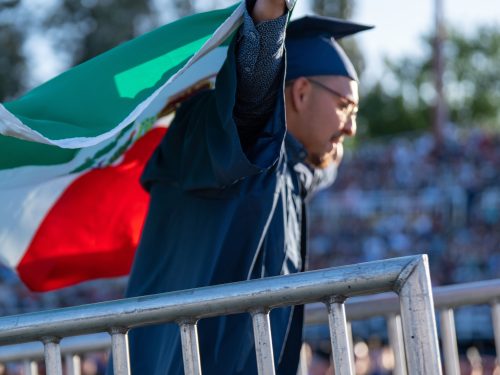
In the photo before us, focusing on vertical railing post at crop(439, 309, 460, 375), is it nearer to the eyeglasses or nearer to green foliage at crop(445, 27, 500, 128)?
the eyeglasses

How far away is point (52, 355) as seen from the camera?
6.06ft

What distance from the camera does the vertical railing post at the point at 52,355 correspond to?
1840 millimetres

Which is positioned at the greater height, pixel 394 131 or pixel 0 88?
pixel 394 131

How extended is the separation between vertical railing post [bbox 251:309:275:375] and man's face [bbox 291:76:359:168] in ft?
3.44

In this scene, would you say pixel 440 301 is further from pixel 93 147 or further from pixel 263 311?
pixel 263 311

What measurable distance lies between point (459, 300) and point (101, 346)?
123 centimetres

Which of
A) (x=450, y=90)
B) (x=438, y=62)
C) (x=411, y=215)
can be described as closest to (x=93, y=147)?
(x=411, y=215)

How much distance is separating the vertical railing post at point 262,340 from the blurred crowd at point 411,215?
34.5 feet

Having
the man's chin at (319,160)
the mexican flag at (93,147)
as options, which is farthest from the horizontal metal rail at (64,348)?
the man's chin at (319,160)

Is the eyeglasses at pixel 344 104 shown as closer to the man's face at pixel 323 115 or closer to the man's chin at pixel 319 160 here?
the man's face at pixel 323 115

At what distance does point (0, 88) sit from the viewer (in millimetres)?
19562

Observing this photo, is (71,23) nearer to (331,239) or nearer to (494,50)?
(331,239)

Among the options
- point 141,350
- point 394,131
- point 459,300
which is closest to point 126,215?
point 141,350

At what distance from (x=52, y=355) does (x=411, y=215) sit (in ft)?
47.2
